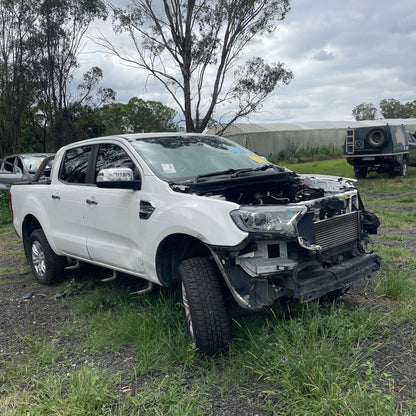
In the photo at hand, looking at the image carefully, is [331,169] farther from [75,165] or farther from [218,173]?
[218,173]

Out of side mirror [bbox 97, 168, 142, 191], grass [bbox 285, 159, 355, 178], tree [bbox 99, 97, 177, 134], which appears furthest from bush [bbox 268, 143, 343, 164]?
side mirror [bbox 97, 168, 142, 191]

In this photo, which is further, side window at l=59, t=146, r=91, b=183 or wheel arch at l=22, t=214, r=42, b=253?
wheel arch at l=22, t=214, r=42, b=253

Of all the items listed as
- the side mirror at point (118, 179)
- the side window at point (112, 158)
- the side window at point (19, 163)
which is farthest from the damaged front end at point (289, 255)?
the side window at point (19, 163)

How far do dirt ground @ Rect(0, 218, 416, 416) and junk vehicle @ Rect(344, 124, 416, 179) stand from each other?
8.85 m

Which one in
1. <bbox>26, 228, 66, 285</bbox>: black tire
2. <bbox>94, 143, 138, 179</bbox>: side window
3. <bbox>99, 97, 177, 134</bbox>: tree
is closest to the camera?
<bbox>94, 143, 138, 179</bbox>: side window

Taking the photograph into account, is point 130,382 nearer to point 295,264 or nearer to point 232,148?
point 295,264

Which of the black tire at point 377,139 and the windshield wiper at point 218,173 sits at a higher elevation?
the black tire at point 377,139

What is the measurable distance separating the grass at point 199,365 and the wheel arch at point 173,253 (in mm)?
333

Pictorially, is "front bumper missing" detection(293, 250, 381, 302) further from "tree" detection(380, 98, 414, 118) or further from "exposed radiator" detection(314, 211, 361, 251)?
"tree" detection(380, 98, 414, 118)

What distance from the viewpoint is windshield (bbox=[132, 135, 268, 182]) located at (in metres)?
4.14

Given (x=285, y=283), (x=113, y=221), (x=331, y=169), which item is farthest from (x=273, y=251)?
(x=331, y=169)

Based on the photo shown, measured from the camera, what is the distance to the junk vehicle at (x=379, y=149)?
1536cm

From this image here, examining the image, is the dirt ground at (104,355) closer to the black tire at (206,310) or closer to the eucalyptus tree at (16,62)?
the black tire at (206,310)

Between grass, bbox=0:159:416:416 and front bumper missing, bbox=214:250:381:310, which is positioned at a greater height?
front bumper missing, bbox=214:250:381:310
